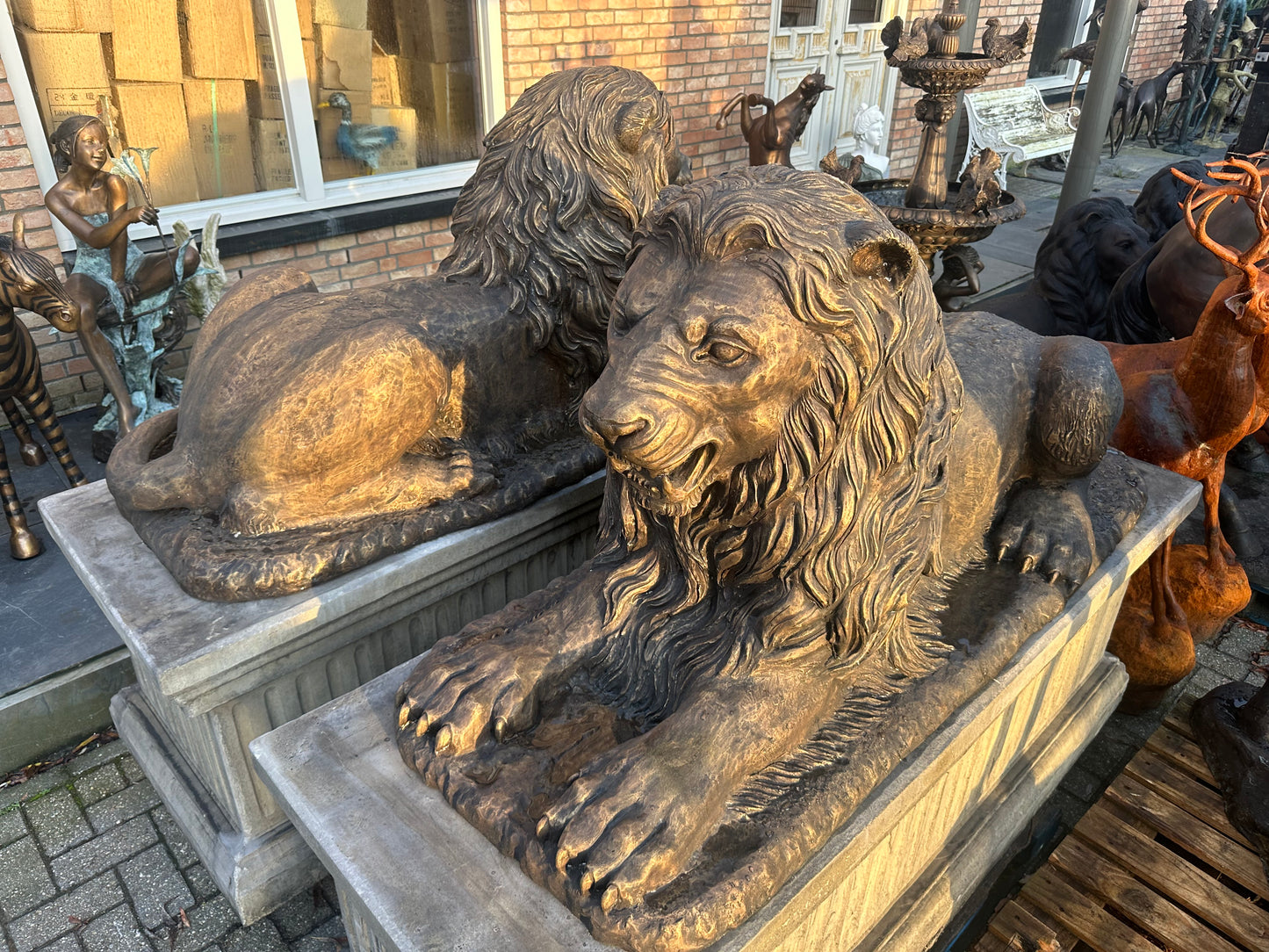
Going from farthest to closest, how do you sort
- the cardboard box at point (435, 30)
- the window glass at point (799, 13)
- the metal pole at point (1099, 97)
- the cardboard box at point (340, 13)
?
1. the window glass at point (799, 13)
2. the metal pole at point (1099, 97)
3. the cardboard box at point (435, 30)
4. the cardboard box at point (340, 13)

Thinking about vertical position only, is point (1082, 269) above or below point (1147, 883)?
above

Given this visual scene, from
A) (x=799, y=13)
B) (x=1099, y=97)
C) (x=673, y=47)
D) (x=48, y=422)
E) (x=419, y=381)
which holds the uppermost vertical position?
(x=799, y=13)

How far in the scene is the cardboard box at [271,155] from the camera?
16.1 feet

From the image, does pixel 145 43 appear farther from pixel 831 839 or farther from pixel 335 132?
pixel 831 839

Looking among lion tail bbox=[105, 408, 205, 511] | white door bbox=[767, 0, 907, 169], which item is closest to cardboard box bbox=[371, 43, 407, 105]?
white door bbox=[767, 0, 907, 169]

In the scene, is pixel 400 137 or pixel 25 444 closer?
pixel 25 444

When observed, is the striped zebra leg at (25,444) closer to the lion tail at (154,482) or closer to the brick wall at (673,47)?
the lion tail at (154,482)

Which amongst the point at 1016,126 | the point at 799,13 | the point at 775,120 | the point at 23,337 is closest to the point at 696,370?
the point at 23,337

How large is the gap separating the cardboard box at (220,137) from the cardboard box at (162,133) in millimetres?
43

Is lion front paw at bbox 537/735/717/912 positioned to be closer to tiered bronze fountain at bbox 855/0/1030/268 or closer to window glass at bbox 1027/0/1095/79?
tiered bronze fountain at bbox 855/0/1030/268

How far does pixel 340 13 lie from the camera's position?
4.95m

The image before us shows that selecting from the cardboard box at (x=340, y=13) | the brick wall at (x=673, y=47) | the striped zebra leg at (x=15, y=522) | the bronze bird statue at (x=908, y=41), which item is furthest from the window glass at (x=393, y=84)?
the striped zebra leg at (x=15, y=522)

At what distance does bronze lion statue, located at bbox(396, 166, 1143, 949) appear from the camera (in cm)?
131

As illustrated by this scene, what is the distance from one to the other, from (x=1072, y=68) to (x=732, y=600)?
12.6 meters
